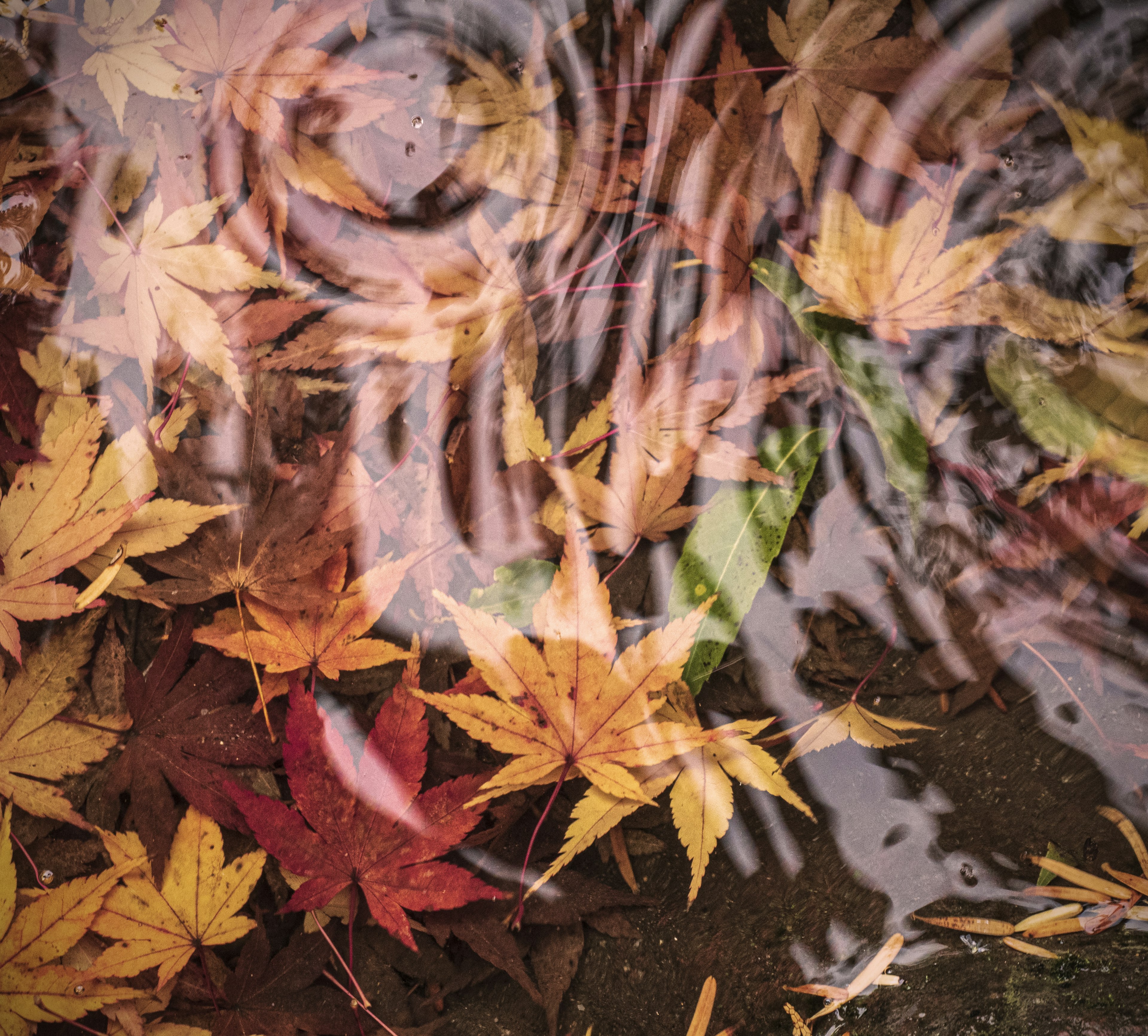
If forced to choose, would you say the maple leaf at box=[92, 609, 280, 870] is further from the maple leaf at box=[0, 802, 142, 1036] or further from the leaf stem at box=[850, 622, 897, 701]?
the leaf stem at box=[850, 622, 897, 701]

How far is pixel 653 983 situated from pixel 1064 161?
3.87 feet

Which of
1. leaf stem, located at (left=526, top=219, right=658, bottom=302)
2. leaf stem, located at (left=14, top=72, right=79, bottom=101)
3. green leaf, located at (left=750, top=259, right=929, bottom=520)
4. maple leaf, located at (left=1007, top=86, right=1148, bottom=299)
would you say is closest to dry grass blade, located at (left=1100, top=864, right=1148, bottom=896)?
green leaf, located at (left=750, top=259, right=929, bottom=520)

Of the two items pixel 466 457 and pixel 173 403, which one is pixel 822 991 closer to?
pixel 466 457

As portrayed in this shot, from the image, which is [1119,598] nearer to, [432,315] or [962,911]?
[962,911]

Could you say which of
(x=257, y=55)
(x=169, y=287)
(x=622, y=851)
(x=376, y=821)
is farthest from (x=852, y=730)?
(x=257, y=55)

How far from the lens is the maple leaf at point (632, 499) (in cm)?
84

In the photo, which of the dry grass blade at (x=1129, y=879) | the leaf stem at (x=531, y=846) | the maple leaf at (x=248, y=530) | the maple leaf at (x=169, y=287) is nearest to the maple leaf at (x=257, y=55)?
the maple leaf at (x=169, y=287)

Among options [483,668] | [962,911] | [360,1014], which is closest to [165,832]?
[360,1014]

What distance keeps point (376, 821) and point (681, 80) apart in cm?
102

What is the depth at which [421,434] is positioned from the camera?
877mm

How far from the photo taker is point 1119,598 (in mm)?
844

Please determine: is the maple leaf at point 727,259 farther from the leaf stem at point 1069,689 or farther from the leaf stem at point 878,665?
the leaf stem at point 1069,689

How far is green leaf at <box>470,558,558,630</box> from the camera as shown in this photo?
0.82m

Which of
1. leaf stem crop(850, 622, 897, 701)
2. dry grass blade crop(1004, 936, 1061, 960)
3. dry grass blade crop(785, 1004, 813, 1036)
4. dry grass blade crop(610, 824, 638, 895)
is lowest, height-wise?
dry grass blade crop(785, 1004, 813, 1036)
